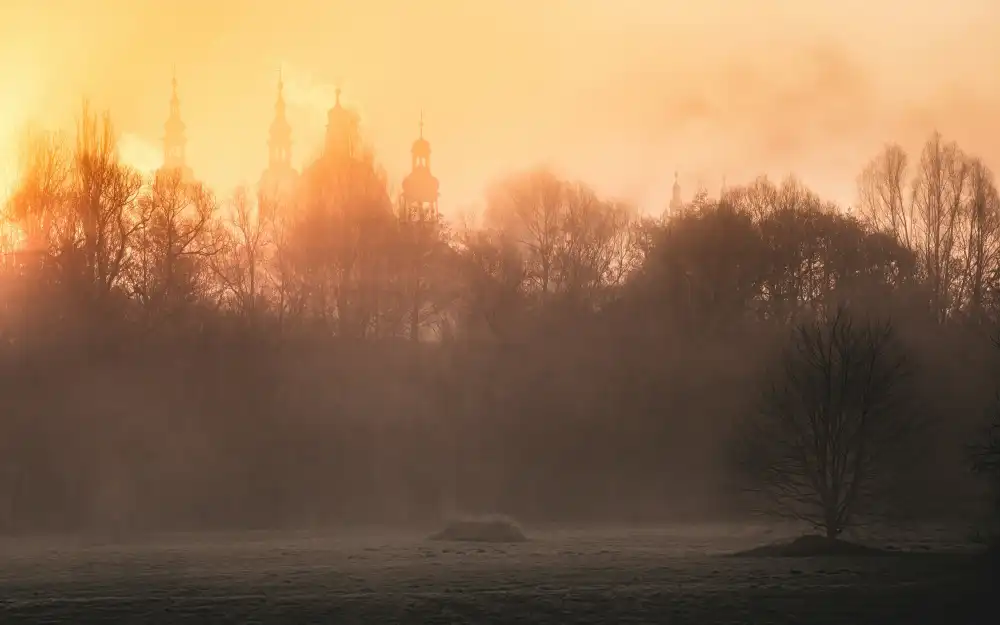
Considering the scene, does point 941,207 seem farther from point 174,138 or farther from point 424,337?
point 174,138

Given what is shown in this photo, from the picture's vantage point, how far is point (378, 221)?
9706cm

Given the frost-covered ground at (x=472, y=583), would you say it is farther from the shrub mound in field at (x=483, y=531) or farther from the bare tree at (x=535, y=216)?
the bare tree at (x=535, y=216)

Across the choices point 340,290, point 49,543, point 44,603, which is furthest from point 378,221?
point 44,603

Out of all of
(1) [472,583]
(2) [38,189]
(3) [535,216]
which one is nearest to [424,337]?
(3) [535,216]

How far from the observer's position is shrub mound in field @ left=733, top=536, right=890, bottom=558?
2665 inches

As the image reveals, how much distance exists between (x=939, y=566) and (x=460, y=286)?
4212 centimetres

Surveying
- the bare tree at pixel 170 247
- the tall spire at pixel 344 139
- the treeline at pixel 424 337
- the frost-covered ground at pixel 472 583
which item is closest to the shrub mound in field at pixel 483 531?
the frost-covered ground at pixel 472 583

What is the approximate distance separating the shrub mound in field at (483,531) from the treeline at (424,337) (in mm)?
9408

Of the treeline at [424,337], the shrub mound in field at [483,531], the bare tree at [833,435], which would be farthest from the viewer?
the treeline at [424,337]

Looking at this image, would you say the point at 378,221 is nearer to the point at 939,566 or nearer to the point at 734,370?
the point at 734,370

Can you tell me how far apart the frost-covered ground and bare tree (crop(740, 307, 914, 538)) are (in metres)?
3.24

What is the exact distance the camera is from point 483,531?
247 ft

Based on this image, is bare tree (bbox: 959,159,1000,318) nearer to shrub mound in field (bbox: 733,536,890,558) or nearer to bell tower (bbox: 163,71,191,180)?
shrub mound in field (bbox: 733,536,890,558)

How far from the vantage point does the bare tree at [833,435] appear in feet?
222
